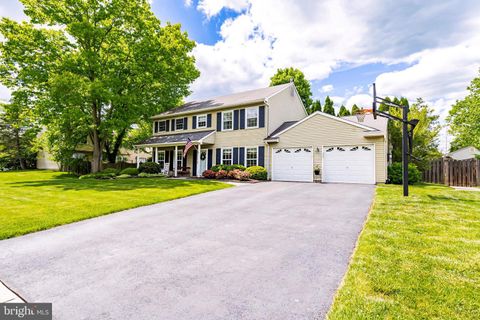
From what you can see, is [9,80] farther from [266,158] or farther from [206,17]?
[266,158]

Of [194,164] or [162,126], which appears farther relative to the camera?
[162,126]

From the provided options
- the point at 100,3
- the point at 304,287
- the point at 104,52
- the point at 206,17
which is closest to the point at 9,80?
the point at 104,52

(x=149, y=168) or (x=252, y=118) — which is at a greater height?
(x=252, y=118)

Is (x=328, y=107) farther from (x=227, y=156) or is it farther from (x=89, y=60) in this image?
(x=89, y=60)

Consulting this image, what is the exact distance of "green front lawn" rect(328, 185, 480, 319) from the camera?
90.1 inches

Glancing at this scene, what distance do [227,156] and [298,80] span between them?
19.4 metres

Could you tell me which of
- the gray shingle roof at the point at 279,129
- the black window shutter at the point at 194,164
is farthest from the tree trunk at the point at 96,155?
the gray shingle roof at the point at 279,129

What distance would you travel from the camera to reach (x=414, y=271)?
305 cm

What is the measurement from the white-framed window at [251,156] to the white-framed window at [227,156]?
1276 mm

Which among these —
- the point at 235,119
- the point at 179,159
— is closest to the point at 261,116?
the point at 235,119

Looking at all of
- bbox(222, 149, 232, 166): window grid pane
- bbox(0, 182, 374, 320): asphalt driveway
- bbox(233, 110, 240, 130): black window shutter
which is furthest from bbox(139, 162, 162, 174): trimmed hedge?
bbox(0, 182, 374, 320): asphalt driveway

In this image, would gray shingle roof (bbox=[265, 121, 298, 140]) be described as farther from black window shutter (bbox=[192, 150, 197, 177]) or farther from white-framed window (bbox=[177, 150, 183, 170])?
white-framed window (bbox=[177, 150, 183, 170])

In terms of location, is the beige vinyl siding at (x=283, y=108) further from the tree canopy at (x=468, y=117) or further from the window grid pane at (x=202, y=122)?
the tree canopy at (x=468, y=117)

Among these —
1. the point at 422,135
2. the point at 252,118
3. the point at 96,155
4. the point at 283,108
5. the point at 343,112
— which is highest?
the point at 343,112
